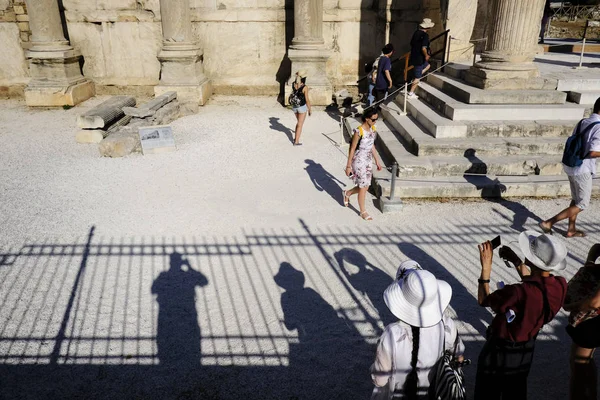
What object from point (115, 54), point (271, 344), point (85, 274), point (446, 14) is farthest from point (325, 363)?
point (115, 54)

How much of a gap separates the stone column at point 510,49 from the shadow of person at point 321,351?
264 inches

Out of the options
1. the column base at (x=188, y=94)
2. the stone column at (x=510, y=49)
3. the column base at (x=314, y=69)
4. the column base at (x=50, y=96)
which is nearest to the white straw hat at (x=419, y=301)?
the stone column at (x=510, y=49)

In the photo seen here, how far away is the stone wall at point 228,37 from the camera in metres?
14.4

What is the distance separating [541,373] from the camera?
394cm

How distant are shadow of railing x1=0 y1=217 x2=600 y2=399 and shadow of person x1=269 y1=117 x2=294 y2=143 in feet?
16.3

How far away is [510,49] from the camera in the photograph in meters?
9.14

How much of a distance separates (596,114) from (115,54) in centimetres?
1426

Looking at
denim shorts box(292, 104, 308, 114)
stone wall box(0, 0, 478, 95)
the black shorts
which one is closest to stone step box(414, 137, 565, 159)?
denim shorts box(292, 104, 308, 114)

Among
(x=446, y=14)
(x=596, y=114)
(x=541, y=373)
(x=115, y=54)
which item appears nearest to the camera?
(x=541, y=373)

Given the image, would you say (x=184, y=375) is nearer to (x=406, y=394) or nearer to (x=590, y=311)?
(x=406, y=394)

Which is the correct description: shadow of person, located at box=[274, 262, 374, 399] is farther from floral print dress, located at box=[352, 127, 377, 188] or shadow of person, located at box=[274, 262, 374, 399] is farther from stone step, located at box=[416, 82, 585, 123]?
stone step, located at box=[416, 82, 585, 123]

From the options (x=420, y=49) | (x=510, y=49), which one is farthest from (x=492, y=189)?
(x=420, y=49)

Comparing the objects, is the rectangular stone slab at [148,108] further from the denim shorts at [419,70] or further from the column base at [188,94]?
the denim shorts at [419,70]

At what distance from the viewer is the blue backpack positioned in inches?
217
